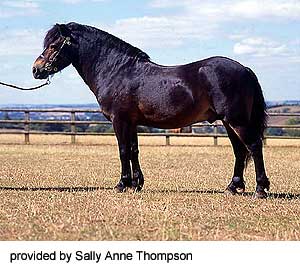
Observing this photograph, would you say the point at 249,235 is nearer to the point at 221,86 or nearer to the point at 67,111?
the point at 221,86

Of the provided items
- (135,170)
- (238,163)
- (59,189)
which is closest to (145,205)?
(135,170)

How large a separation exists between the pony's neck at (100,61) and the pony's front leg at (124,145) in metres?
0.55

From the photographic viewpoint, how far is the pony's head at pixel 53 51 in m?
9.25

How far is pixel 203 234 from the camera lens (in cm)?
607

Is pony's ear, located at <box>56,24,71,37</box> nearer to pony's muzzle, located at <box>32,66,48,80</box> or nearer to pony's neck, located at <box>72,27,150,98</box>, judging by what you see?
pony's neck, located at <box>72,27,150,98</box>

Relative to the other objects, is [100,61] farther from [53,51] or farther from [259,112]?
[259,112]

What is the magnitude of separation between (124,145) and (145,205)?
1551mm

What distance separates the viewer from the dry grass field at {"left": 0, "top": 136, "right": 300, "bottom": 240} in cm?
615

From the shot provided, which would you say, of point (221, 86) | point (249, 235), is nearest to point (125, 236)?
point (249, 235)

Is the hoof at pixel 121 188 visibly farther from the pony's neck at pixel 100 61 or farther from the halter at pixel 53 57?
the halter at pixel 53 57

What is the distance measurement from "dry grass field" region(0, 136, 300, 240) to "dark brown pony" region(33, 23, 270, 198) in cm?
69

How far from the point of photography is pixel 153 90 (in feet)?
28.9

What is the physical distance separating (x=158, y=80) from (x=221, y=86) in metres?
0.92
